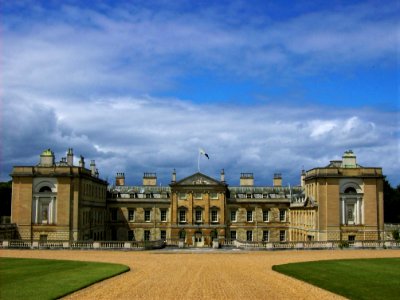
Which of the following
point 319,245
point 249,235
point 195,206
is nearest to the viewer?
point 319,245

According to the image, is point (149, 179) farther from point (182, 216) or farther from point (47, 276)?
point (47, 276)

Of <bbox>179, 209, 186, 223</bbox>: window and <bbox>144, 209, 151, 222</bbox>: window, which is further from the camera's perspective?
<bbox>144, 209, 151, 222</bbox>: window

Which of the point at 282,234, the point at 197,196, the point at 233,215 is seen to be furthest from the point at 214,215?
the point at 282,234

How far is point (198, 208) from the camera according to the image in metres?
67.5

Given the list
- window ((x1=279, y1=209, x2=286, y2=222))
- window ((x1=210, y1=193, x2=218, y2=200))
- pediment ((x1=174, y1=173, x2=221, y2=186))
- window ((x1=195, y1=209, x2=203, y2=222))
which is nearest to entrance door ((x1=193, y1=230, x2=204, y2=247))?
window ((x1=195, y1=209, x2=203, y2=222))

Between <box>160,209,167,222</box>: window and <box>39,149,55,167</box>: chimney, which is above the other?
<box>39,149,55,167</box>: chimney

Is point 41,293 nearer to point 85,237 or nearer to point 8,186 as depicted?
point 85,237

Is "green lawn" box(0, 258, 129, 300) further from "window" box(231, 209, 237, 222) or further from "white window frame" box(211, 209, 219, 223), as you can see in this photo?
"window" box(231, 209, 237, 222)

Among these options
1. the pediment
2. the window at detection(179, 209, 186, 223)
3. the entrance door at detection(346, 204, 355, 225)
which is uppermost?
the pediment

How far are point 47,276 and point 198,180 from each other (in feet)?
145

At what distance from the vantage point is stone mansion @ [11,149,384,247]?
52.4 metres

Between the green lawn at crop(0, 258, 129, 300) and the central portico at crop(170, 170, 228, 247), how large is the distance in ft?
116

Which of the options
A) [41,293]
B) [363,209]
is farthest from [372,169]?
[41,293]

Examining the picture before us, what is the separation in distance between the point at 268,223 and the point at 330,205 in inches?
648
